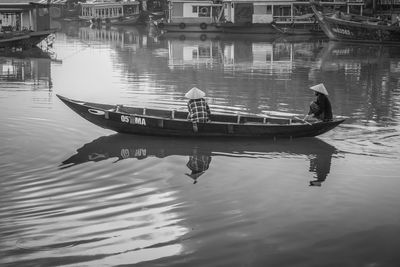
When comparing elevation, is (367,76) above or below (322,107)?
above

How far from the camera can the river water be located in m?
6.59

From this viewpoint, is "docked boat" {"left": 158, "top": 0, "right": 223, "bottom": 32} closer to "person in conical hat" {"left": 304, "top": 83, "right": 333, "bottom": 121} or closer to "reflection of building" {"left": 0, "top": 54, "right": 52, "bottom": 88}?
"reflection of building" {"left": 0, "top": 54, "right": 52, "bottom": 88}

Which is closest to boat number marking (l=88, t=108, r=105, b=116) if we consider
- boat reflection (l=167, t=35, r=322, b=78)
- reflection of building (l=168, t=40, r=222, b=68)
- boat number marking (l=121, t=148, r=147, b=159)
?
boat number marking (l=121, t=148, r=147, b=159)

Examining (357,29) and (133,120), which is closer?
(133,120)

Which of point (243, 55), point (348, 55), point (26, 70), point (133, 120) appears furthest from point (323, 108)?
point (348, 55)

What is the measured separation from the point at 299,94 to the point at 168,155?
8.07 metres

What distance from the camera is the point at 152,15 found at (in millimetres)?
61844

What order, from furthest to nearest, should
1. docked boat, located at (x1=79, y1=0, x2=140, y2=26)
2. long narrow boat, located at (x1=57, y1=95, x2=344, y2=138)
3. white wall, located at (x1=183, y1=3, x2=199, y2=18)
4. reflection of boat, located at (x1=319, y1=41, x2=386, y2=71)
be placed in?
docked boat, located at (x1=79, y1=0, x2=140, y2=26)
white wall, located at (x1=183, y1=3, x2=199, y2=18)
reflection of boat, located at (x1=319, y1=41, x2=386, y2=71)
long narrow boat, located at (x1=57, y1=95, x2=344, y2=138)

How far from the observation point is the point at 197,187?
8938 millimetres

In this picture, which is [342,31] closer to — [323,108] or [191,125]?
[323,108]

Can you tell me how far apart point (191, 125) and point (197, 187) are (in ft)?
8.78

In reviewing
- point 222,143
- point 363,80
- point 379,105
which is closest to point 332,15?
point 363,80

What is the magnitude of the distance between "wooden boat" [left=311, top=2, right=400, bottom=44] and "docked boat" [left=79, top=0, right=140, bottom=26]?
27.3 metres

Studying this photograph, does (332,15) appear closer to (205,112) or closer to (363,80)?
(363,80)
